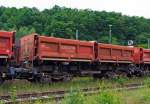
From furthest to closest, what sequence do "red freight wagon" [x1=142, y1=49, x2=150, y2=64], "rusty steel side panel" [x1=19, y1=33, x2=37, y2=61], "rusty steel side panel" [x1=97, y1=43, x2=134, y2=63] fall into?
"red freight wagon" [x1=142, y1=49, x2=150, y2=64] < "rusty steel side panel" [x1=97, y1=43, x2=134, y2=63] < "rusty steel side panel" [x1=19, y1=33, x2=37, y2=61]

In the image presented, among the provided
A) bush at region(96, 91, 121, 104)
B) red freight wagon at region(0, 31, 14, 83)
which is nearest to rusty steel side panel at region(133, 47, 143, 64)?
red freight wagon at region(0, 31, 14, 83)

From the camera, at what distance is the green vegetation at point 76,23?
74.0 m

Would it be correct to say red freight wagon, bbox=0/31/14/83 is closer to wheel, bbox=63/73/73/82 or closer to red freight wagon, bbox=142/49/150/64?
wheel, bbox=63/73/73/82

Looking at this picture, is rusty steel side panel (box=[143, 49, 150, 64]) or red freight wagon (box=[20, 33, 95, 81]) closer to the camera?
red freight wagon (box=[20, 33, 95, 81])

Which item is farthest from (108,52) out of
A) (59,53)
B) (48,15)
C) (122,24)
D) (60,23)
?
(122,24)

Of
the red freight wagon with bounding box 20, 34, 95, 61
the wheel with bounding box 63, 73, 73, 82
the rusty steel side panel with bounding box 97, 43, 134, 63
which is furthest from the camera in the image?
the rusty steel side panel with bounding box 97, 43, 134, 63

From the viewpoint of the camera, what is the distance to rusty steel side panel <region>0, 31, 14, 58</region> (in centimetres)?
2022

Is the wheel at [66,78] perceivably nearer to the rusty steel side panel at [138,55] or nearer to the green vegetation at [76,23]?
the rusty steel side panel at [138,55]

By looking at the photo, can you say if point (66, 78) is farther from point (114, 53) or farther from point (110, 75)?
point (114, 53)

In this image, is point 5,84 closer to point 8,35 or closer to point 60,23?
point 8,35

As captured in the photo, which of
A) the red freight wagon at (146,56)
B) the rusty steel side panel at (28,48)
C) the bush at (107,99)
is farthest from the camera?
the red freight wagon at (146,56)

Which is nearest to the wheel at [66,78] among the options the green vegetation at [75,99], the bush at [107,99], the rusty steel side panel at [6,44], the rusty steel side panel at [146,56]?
the rusty steel side panel at [6,44]

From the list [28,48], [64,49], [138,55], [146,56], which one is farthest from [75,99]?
[146,56]

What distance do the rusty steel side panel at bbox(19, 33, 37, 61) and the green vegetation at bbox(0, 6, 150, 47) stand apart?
128 feet
